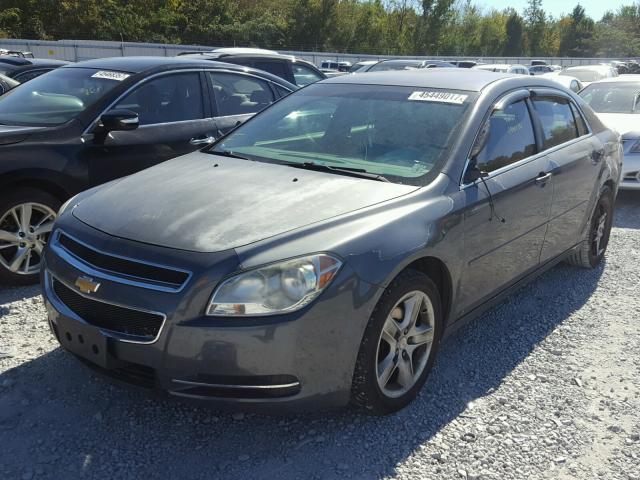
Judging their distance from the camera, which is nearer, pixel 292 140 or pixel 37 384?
pixel 37 384

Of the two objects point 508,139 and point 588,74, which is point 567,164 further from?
point 588,74

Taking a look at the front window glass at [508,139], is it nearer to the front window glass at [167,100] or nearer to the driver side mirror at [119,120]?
the driver side mirror at [119,120]

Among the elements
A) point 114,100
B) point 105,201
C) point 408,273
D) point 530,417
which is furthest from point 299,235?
point 114,100

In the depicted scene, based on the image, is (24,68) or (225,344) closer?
(225,344)

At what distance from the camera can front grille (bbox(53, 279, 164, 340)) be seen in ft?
8.46

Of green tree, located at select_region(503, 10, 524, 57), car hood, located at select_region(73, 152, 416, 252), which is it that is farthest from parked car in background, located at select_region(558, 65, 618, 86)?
green tree, located at select_region(503, 10, 524, 57)

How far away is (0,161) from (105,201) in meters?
1.63

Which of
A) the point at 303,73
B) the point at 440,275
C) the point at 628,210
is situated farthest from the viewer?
the point at 303,73

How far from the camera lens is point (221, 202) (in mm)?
3070

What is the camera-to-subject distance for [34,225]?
15.3ft

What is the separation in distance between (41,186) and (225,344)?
2859mm

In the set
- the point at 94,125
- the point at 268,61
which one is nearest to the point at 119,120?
the point at 94,125

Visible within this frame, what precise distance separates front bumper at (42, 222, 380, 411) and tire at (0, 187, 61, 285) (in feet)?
6.84

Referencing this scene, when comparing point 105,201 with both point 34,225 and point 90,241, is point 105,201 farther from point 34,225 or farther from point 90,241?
point 34,225
